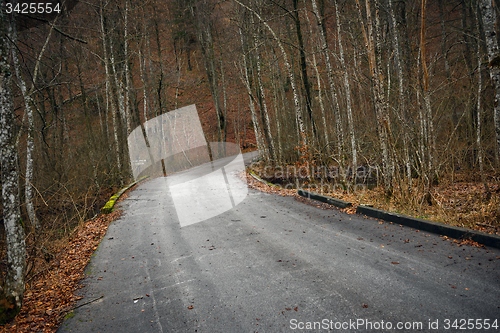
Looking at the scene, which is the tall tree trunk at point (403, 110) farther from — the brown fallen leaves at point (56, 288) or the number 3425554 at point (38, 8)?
the number 3425554 at point (38, 8)

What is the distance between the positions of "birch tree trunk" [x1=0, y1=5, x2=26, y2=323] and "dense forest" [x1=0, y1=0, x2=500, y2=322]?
0.05 feet

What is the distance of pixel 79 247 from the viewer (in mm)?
8922

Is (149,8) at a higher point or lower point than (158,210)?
higher

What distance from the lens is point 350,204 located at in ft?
32.1

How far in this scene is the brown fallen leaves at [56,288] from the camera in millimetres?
4918

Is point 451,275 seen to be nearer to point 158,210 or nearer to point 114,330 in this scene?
point 114,330

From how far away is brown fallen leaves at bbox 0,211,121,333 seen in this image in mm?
4918

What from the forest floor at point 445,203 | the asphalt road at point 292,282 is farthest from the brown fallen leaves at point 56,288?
the forest floor at point 445,203

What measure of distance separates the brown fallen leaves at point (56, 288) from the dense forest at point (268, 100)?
12.6 inches

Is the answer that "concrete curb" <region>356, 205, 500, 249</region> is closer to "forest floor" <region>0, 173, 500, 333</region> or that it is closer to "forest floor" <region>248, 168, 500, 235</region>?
"forest floor" <region>0, 173, 500, 333</region>

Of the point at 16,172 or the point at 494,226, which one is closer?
the point at 16,172

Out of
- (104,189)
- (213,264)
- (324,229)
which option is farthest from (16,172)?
(104,189)

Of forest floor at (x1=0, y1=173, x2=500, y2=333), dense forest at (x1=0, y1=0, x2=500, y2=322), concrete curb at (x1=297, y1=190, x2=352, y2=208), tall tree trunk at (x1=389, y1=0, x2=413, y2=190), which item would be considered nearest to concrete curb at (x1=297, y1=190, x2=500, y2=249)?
concrete curb at (x1=297, y1=190, x2=352, y2=208)

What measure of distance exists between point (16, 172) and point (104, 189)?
1425cm
